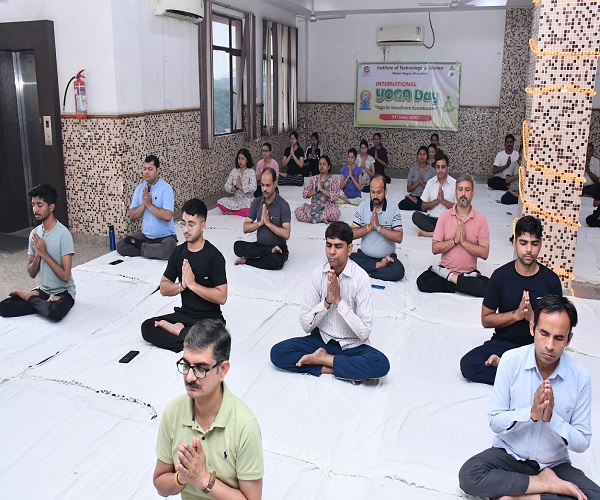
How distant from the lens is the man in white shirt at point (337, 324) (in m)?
3.31

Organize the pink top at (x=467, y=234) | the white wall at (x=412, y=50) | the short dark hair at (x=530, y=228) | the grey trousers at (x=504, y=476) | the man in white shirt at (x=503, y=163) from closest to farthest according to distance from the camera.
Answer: the grey trousers at (x=504, y=476) < the short dark hair at (x=530, y=228) < the pink top at (x=467, y=234) < the man in white shirt at (x=503, y=163) < the white wall at (x=412, y=50)

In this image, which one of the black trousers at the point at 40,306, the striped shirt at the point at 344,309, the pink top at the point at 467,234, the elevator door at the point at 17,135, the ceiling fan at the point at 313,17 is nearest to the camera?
the striped shirt at the point at 344,309

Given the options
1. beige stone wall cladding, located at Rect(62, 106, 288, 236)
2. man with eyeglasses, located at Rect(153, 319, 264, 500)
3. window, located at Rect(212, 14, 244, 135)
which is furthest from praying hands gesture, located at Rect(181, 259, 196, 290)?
window, located at Rect(212, 14, 244, 135)

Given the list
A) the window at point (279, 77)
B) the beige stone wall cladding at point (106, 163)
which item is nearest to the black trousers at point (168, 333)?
the beige stone wall cladding at point (106, 163)

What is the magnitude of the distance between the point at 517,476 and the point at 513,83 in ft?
31.5

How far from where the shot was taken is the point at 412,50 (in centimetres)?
1122

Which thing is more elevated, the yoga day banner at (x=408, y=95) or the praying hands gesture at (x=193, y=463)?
the yoga day banner at (x=408, y=95)

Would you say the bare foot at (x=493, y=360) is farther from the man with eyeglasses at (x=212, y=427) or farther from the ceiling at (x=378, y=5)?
the ceiling at (x=378, y=5)

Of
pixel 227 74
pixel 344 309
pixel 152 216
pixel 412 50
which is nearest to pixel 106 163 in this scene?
pixel 152 216

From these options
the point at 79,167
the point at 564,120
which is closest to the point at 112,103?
the point at 79,167

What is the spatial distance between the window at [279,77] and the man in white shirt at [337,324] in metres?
7.31

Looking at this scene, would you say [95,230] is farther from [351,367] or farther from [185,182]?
[351,367]

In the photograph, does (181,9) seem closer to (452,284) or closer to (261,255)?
(261,255)

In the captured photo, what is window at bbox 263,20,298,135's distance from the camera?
10.3 metres
